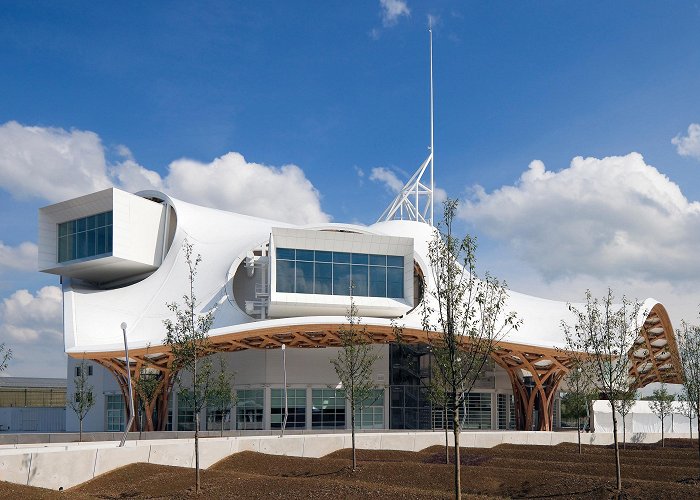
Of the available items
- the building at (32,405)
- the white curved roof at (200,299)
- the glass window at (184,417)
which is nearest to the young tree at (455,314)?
the white curved roof at (200,299)

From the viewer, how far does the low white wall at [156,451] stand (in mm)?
23603

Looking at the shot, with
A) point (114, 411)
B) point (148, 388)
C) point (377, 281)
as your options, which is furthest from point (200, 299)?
point (114, 411)

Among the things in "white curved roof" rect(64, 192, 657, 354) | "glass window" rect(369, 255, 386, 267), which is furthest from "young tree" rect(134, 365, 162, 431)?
"glass window" rect(369, 255, 386, 267)

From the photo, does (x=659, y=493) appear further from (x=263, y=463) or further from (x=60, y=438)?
(x=60, y=438)

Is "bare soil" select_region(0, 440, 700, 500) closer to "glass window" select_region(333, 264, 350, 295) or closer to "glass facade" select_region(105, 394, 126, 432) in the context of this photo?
"glass window" select_region(333, 264, 350, 295)

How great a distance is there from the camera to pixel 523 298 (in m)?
68.1

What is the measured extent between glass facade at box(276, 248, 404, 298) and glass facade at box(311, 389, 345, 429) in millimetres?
8954

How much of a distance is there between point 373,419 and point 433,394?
37222mm

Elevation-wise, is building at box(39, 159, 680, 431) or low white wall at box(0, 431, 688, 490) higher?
building at box(39, 159, 680, 431)

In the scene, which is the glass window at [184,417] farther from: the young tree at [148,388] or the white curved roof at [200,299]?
the white curved roof at [200,299]

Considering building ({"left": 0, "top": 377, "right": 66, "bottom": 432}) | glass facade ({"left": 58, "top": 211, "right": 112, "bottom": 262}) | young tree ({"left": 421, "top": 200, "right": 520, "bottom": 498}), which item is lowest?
building ({"left": 0, "top": 377, "right": 66, "bottom": 432})

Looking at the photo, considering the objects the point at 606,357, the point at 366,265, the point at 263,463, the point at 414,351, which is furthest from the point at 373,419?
the point at 606,357

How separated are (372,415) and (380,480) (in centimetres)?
3560

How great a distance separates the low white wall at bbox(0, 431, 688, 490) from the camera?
2360 centimetres
